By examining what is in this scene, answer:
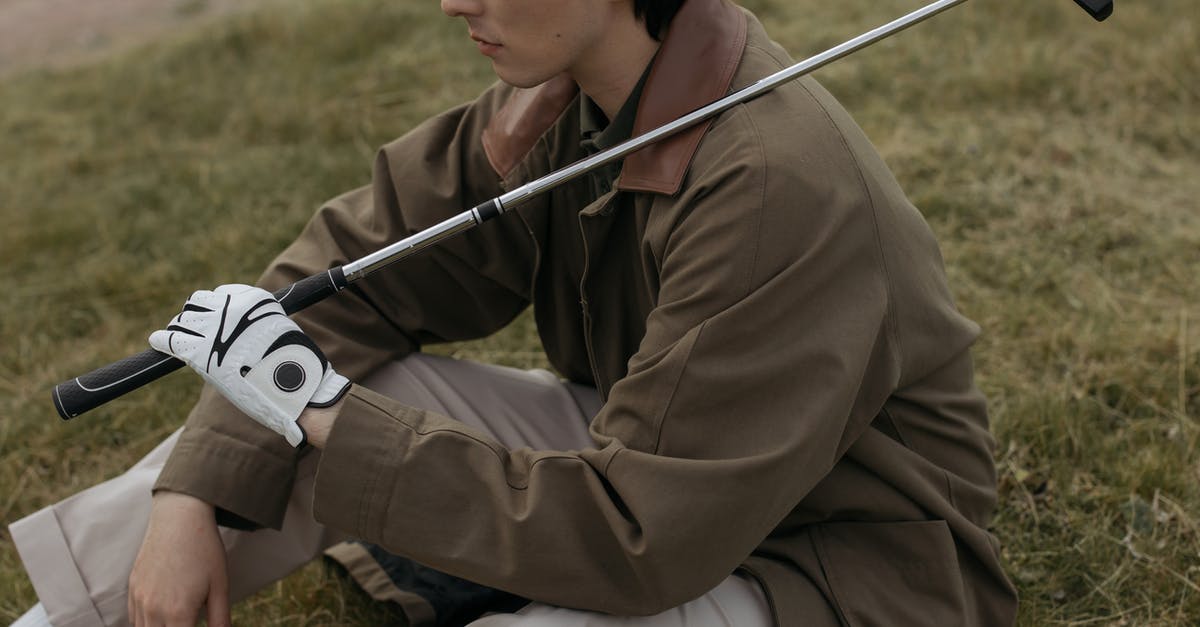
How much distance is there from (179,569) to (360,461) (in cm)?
50

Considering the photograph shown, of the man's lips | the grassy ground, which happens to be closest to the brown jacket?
the man's lips

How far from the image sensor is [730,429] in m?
1.95

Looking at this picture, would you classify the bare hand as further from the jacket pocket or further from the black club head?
the black club head

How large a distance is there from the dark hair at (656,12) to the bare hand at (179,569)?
3.97 ft

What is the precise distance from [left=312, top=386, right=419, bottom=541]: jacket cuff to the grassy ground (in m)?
1.05

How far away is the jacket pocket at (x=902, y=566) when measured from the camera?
7.18 ft

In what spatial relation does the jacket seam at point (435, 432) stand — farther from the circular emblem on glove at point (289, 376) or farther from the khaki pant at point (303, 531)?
the khaki pant at point (303, 531)

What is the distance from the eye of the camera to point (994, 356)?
3730 mm

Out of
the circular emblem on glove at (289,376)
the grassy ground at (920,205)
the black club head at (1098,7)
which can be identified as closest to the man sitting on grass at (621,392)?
the circular emblem on glove at (289,376)

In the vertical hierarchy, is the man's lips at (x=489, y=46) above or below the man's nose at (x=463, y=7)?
below

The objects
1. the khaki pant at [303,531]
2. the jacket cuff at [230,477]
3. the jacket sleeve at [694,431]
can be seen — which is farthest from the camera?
the jacket cuff at [230,477]

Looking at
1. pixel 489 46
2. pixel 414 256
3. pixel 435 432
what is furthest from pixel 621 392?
pixel 414 256

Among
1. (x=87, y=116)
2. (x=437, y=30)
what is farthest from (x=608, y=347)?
(x=87, y=116)

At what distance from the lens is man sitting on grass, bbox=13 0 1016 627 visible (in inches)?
77.0
